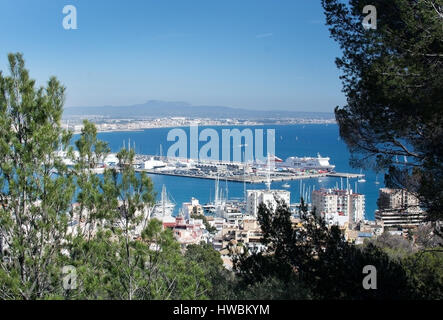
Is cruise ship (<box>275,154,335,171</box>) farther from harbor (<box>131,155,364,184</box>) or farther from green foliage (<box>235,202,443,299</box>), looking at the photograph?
green foliage (<box>235,202,443,299</box>)

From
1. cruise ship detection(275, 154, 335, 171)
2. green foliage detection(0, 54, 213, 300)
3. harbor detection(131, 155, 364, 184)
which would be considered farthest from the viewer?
cruise ship detection(275, 154, 335, 171)

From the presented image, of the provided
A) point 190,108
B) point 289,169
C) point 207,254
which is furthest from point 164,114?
point 207,254

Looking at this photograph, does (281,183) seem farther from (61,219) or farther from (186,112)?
(61,219)

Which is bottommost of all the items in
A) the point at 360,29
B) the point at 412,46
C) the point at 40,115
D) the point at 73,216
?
the point at 73,216

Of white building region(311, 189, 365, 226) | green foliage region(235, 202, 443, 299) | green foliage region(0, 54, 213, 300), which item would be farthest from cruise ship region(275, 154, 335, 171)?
green foliage region(0, 54, 213, 300)

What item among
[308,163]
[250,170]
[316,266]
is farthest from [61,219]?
[308,163]

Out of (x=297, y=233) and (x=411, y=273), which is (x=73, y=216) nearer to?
(x=297, y=233)

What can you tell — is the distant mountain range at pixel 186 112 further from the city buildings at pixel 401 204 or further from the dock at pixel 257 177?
the city buildings at pixel 401 204

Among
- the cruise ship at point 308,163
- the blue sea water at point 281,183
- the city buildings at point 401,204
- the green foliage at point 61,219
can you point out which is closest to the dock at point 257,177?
the blue sea water at point 281,183
